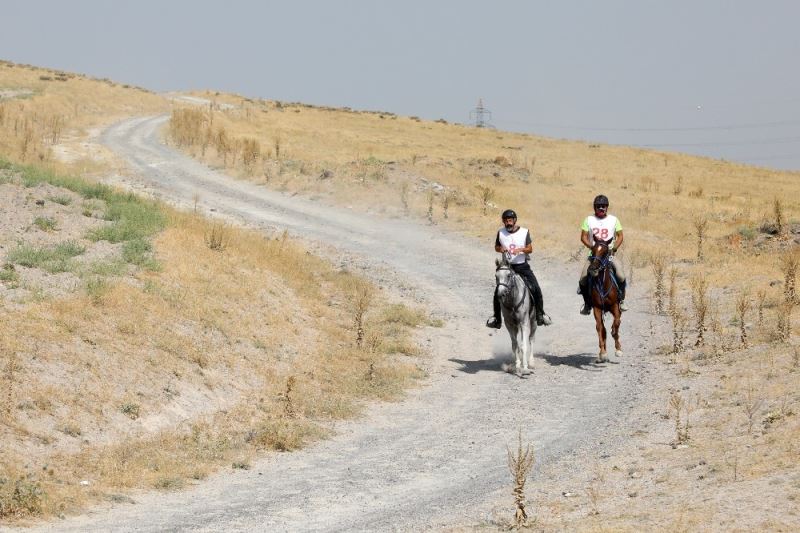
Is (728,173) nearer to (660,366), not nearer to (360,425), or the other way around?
(660,366)

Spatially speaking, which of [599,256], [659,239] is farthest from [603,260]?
[659,239]

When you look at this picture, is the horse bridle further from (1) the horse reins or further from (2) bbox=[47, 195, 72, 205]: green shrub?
(2) bbox=[47, 195, 72, 205]: green shrub

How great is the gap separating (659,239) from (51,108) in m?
43.2

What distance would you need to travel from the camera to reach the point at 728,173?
62.5 metres

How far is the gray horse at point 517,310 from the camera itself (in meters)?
15.5

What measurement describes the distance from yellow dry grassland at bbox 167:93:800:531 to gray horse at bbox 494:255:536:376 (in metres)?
2.61

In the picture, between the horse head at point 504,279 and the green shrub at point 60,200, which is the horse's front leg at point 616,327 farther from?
the green shrub at point 60,200

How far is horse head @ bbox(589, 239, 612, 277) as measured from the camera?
637 inches

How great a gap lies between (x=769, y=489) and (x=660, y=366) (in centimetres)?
819

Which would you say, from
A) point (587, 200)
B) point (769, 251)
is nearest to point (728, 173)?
point (587, 200)

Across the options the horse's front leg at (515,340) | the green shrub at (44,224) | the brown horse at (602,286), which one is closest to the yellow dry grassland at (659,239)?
the brown horse at (602,286)

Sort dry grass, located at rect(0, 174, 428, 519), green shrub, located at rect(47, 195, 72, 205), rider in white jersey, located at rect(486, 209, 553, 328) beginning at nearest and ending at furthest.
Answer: dry grass, located at rect(0, 174, 428, 519)
rider in white jersey, located at rect(486, 209, 553, 328)
green shrub, located at rect(47, 195, 72, 205)

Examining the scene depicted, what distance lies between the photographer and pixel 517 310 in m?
15.8

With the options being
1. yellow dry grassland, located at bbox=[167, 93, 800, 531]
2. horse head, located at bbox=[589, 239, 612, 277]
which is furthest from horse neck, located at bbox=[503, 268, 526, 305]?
yellow dry grassland, located at bbox=[167, 93, 800, 531]
